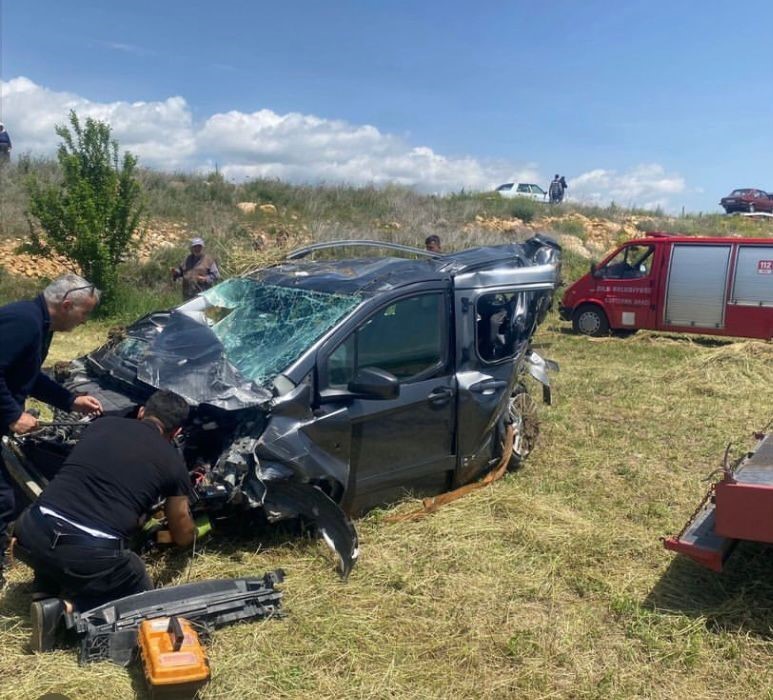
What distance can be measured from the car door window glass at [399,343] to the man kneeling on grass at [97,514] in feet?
4.29

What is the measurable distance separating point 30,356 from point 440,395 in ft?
8.28

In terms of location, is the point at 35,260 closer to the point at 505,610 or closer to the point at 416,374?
the point at 416,374

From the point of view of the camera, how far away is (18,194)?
62.4 feet

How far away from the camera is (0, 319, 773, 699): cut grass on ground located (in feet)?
10.9

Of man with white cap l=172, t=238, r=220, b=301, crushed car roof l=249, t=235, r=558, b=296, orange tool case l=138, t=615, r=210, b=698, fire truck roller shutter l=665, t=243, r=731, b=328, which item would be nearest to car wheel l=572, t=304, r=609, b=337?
fire truck roller shutter l=665, t=243, r=731, b=328

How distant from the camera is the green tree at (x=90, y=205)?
12648 millimetres

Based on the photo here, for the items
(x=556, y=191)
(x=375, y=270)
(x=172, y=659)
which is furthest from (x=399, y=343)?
(x=556, y=191)

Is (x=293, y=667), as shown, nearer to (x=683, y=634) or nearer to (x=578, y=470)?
(x=683, y=634)

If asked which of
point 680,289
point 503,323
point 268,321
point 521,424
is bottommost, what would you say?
point 521,424

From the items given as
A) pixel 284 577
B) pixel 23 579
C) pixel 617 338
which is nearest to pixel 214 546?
pixel 284 577

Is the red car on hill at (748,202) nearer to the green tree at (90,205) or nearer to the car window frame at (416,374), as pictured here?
the green tree at (90,205)

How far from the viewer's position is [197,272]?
1077 cm

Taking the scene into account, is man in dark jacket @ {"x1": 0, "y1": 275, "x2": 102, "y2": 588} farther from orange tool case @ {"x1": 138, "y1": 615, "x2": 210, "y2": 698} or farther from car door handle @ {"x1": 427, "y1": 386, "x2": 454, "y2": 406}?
car door handle @ {"x1": 427, "y1": 386, "x2": 454, "y2": 406}

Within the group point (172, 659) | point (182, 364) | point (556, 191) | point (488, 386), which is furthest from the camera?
point (556, 191)
